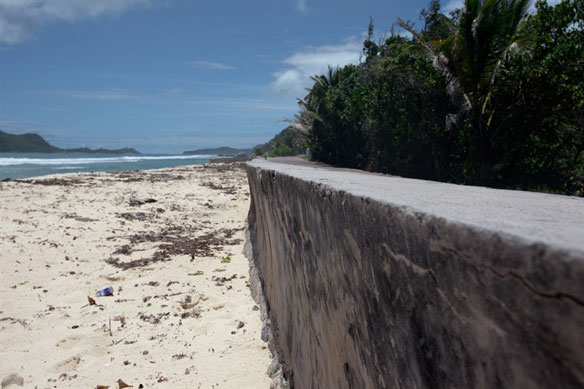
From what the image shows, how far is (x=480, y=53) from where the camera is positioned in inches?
401

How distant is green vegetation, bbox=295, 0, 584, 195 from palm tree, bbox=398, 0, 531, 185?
0.02 m

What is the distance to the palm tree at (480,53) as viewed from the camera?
10023 millimetres

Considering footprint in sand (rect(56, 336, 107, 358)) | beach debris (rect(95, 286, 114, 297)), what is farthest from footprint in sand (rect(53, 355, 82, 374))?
beach debris (rect(95, 286, 114, 297))

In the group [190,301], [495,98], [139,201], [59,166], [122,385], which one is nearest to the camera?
[122,385]

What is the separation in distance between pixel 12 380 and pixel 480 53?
1074 cm

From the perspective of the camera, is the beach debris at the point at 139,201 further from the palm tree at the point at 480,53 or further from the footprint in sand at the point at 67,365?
the palm tree at the point at 480,53

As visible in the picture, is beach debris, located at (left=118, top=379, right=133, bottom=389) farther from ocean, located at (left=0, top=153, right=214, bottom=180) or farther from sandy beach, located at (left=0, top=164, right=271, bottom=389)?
ocean, located at (left=0, top=153, right=214, bottom=180)

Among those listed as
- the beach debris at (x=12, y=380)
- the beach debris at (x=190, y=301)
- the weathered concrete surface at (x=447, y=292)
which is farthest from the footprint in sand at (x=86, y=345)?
the weathered concrete surface at (x=447, y=292)

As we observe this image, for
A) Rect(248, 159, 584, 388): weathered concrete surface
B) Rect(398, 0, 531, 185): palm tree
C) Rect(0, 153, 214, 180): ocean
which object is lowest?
Rect(0, 153, 214, 180): ocean

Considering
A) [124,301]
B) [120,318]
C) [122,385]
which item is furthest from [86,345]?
[124,301]

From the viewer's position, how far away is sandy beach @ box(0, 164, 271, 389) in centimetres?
365

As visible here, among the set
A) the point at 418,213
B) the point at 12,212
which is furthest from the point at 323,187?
the point at 12,212

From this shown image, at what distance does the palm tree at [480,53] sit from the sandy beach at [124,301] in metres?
6.22

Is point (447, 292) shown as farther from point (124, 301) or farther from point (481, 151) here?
point (481, 151)
